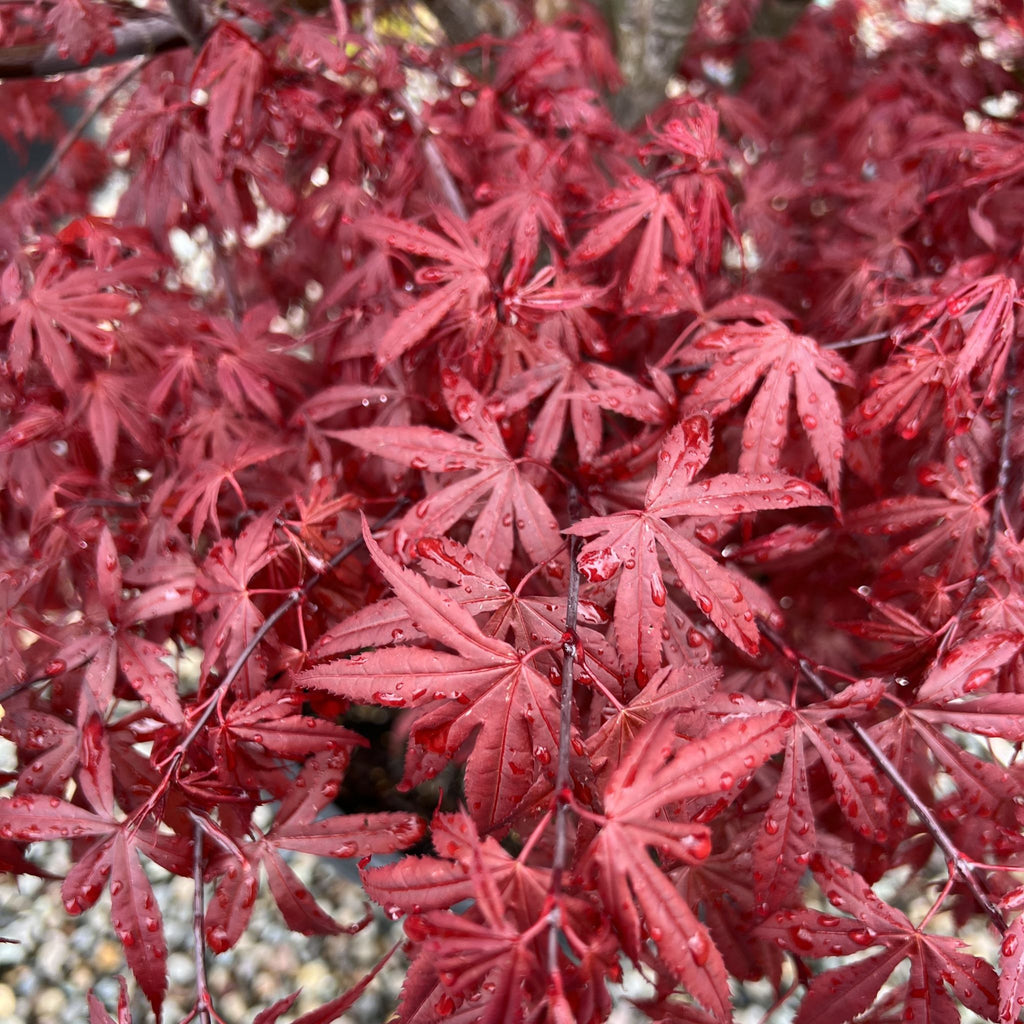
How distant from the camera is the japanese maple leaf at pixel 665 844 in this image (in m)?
0.48

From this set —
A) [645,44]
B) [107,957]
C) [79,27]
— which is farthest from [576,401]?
[107,957]

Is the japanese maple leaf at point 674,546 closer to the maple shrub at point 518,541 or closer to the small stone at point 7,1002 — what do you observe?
the maple shrub at point 518,541

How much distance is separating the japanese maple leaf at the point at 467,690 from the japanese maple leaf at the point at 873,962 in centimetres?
30

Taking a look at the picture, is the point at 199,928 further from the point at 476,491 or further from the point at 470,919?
the point at 476,491

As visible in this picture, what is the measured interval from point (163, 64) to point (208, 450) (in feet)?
2.80

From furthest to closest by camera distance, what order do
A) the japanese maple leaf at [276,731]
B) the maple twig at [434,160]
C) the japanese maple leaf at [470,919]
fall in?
1. the maple twig at [434,160]
2. the japanese maple leaf at [276,731]
3. the japanese maple leaf at [470,919]

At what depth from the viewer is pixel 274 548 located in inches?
31.3

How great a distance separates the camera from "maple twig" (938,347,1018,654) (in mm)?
757

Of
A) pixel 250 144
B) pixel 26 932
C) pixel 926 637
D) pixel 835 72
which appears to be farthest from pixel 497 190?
pixel 26 932

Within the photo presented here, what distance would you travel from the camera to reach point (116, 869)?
26.1 inches

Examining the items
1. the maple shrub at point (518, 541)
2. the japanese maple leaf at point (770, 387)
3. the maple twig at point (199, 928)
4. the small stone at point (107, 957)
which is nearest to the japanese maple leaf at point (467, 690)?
the maple shrub at point (518, 541)

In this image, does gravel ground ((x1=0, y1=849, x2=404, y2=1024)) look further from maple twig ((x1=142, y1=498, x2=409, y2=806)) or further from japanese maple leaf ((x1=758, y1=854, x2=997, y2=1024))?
japanese maple leaf ((x1=758, y1=854, x2=997, y2=1024))

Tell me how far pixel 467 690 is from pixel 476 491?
0.78 feet

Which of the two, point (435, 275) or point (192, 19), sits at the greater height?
point (192, 19)
